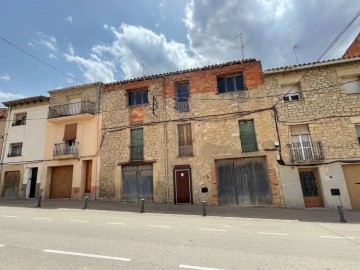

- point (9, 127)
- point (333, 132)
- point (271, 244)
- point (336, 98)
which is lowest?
point (271, 244)

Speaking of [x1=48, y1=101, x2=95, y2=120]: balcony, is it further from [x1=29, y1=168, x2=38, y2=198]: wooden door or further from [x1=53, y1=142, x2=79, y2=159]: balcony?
[x1=29, y1=168, x2=38, y2=198]: wooden door

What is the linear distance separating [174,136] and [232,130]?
149 inches

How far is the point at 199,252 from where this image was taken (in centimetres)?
485

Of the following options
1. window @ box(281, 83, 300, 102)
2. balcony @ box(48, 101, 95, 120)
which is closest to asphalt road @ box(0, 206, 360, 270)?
window @ box(281, 83, 300, 102)

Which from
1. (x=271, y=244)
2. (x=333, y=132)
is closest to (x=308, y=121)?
(x=333, y=132)

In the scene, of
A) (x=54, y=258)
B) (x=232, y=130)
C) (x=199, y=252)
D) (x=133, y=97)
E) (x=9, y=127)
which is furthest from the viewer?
(x=9, y=127)

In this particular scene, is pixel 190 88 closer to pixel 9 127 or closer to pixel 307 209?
pixel 307 209

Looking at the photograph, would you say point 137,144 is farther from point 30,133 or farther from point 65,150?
point 30,133

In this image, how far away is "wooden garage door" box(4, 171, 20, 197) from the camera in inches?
728

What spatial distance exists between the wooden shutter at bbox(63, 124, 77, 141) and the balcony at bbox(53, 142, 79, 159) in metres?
0.53

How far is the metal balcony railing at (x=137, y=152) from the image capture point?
16.0 m

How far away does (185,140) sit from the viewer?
15.4 metres

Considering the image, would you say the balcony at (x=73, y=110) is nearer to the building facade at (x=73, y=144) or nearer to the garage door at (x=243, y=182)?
the building facade at (x=73, y=144)

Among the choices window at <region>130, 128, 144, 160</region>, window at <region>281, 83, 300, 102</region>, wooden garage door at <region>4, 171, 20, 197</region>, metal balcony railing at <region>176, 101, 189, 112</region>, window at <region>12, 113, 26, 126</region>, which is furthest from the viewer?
window at <region>12, 113, 26, 126</region>
